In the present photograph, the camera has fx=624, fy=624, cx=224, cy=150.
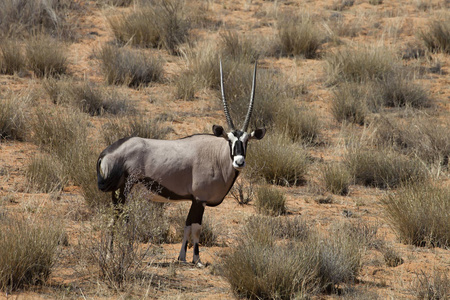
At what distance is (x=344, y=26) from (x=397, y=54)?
88.5 inches

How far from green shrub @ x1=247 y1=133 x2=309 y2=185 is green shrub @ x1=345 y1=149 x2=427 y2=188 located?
90cm

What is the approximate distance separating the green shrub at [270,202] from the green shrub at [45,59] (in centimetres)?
641

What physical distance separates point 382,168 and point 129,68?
19.9 ft

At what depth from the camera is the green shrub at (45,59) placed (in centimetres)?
1327

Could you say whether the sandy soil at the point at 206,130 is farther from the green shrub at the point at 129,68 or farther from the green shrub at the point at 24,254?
the green shrub at the point at 129,68

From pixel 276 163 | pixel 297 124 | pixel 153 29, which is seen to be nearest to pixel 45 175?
pixel 276 163

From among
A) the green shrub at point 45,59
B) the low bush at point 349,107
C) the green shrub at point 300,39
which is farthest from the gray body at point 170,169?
the green shrub at point 300,39

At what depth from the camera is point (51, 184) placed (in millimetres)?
8555

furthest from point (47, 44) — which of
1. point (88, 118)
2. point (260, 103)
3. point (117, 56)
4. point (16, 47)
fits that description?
point (260, 103)

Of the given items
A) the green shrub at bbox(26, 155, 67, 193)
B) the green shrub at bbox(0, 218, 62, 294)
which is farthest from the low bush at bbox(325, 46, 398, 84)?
the green shrub at bbox(0, 218, 62, 294)

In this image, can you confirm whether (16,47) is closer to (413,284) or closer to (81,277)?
(81,277)

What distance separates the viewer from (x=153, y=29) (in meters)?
15.6

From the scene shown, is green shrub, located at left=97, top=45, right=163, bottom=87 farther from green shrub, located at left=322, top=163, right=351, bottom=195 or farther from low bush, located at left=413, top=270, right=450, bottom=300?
low bush, located at left=413, top=270, right=450, bottom=300

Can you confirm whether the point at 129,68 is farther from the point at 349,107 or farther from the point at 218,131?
the point at 218,131
